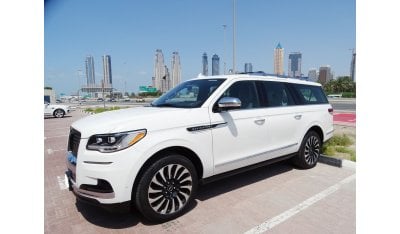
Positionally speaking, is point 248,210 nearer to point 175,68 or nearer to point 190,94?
point 190,94

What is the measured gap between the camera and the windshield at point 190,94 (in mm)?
3670

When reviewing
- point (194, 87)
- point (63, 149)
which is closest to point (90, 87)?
point (63, 149)

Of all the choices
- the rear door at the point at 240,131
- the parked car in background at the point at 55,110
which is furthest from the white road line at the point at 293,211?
the parked car in background at the point at 55,110

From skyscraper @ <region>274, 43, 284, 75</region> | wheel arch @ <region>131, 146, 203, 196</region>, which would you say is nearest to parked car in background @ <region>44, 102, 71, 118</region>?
skyscraper @ <region>274, 43, 284, 75</region>

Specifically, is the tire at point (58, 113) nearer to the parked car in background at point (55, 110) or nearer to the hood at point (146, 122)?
the parked car in background at point (55, 110)

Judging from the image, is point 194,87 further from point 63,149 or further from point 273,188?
point 63,149

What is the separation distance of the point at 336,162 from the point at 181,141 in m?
3.87

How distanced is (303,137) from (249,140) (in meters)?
1.66

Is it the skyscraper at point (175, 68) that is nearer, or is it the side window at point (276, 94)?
the side window at point (276, 94)

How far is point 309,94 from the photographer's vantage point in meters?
5.24

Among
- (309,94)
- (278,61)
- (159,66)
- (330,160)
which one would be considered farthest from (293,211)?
(159,66)

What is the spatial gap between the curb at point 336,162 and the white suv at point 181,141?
1202 millimetres
